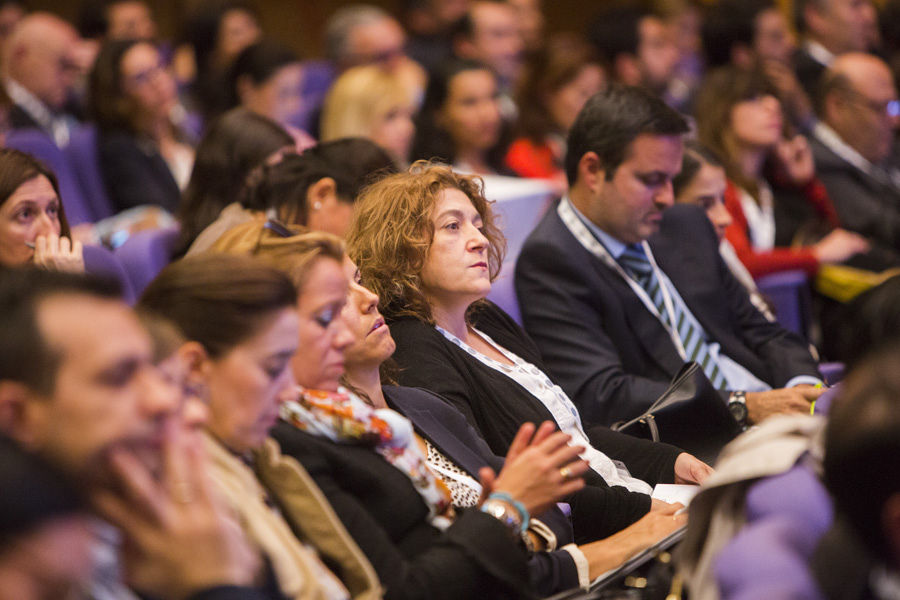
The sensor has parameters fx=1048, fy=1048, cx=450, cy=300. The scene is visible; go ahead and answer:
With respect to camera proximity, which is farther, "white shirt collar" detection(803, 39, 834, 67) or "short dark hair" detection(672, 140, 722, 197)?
"white shirt collar" detection(803, 39, 834, 67)

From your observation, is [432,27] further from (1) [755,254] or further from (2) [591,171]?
(2) [591,171]

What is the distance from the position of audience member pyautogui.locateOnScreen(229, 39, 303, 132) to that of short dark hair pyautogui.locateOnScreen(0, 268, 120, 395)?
13.3ft

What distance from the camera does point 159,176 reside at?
4645 millimetres

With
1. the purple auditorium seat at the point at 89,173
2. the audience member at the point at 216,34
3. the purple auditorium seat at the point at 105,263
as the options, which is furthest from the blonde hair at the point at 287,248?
the audience member at the point at 216,34

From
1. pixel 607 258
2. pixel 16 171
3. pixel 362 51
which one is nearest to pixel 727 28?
pixel 362 51

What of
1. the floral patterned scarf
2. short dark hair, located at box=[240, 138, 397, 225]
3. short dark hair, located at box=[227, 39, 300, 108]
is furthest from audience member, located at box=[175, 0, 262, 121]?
the floral patterned scarf

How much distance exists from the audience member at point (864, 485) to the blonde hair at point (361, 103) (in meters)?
3.61

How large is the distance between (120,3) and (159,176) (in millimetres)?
2128

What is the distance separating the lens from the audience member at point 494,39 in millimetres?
6312

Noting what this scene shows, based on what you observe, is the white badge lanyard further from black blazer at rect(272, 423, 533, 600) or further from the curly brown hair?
black blazer at rect(272, 423, 533, 600)

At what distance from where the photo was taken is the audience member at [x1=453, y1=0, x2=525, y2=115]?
20.7 ft

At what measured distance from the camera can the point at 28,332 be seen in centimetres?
120

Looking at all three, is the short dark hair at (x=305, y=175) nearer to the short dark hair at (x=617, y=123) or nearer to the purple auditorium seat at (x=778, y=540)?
the short dark hair at (x=617, y=123)

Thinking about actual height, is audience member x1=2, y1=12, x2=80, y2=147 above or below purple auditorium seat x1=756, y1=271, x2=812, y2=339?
above
